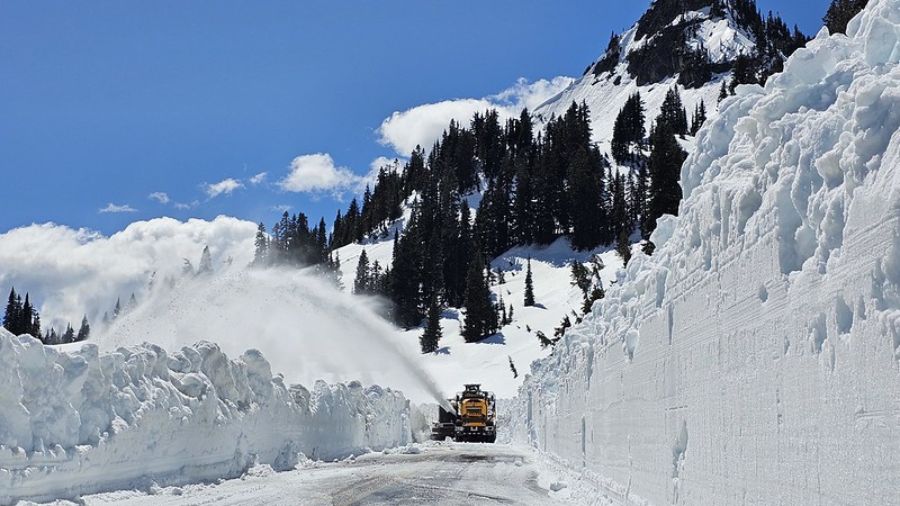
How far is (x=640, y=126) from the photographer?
153750 mm

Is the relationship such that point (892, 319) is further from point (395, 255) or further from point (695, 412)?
point (395, 255)

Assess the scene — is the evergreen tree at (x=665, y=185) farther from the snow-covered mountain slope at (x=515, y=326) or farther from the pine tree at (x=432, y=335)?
the pine tree at (x=432, y=335)

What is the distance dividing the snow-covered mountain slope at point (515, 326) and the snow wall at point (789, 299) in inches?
2007

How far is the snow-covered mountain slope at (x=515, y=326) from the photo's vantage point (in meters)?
74.0

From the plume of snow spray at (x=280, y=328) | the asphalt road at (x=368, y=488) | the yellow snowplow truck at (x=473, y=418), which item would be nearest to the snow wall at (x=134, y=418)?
the asphalt road at (x=368, y=488)

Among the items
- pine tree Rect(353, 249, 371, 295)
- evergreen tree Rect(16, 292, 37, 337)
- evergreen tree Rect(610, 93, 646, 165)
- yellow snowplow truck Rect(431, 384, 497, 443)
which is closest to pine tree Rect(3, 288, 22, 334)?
evergreen tree Rect(16, 292, 37, 337)

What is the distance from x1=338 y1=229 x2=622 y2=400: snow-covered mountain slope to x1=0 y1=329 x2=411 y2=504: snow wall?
40.0m

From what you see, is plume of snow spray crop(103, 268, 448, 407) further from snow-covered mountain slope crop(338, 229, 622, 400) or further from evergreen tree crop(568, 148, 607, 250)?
evergreen tree crop(568, 148, 607, 250)

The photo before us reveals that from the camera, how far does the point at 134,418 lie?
14586 millimetres

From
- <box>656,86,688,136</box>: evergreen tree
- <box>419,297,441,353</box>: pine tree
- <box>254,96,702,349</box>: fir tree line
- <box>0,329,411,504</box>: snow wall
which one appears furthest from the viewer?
<box>656,86,688,136</box>: evergreen tree

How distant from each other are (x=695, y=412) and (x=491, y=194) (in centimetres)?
12911

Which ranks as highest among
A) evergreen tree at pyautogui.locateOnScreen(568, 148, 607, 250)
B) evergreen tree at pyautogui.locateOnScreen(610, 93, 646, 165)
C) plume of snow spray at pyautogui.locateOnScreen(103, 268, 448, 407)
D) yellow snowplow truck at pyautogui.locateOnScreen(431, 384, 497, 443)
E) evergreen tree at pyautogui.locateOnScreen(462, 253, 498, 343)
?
evergreen tree at pyautogui.locateOnScreen(610, 93, 646, 165)

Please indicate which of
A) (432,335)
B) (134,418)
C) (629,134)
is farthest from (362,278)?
(134,418)

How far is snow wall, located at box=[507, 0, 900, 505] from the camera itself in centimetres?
456
